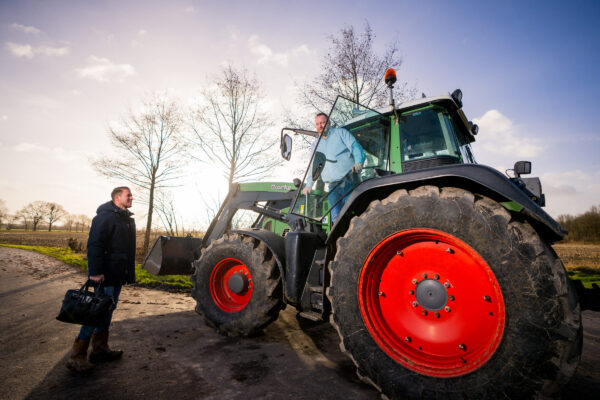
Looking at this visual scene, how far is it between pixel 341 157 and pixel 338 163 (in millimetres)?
72

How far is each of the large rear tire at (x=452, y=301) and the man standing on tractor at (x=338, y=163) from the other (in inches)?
27.9

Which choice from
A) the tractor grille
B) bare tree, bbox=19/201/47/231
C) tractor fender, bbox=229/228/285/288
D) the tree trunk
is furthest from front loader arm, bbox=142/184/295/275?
bare tree, bbox=19/201/47/231

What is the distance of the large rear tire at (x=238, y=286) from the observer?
3.15 metres

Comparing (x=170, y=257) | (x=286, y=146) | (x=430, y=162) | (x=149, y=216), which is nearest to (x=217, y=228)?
(x=170, y=257)

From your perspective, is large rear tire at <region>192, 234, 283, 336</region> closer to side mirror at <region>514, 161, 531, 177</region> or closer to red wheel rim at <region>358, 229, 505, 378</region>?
red wheel rim at <region>358, 229, 505, 378</region>

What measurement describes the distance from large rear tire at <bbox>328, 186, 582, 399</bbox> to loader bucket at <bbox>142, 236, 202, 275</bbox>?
3025 mm

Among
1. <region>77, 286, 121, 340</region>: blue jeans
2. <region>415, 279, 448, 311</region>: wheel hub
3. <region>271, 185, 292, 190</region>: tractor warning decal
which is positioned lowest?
<region>77, 286, 121, 340</region>: blue jeans

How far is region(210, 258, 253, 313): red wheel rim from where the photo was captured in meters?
3.46

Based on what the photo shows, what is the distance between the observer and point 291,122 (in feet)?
40.0

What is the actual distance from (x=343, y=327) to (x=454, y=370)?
76 cm

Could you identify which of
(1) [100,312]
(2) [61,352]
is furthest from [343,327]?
(2) [61,352]

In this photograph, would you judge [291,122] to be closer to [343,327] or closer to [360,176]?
[360,176]

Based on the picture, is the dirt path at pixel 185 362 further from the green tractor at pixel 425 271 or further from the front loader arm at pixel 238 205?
the front loader arm at pixel 238 205

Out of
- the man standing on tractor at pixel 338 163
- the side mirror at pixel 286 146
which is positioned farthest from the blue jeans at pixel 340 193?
the side mirror at pixel 286 146
